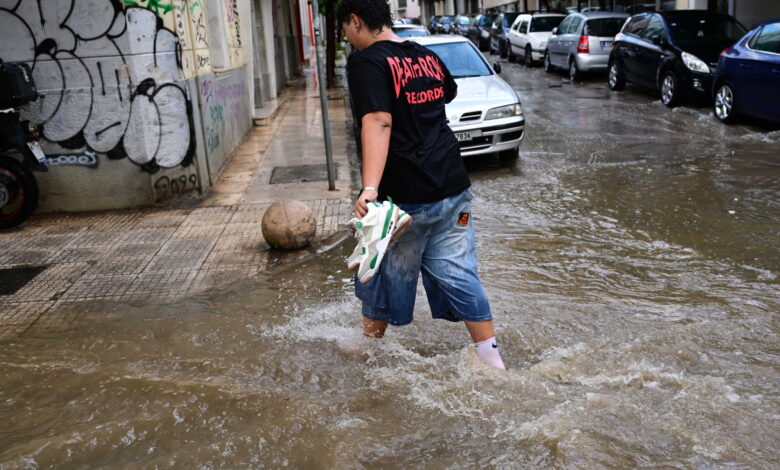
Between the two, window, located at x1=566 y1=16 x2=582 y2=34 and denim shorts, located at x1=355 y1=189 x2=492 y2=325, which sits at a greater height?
window, located at x1=566 y1=16 x2=582 y2=34

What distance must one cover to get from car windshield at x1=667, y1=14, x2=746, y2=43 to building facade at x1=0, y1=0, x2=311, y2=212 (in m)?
9.18

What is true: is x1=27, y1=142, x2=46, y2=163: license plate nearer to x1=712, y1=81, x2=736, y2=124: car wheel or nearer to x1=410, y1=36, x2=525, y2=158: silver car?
x1=410, y1=36, x2=525, y2=158: silver car

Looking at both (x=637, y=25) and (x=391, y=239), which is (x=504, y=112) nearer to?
(x=391, y=239)

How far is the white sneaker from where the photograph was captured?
3174 millimetres

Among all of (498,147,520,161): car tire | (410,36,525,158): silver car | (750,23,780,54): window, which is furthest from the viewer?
(750,23,780,54): window

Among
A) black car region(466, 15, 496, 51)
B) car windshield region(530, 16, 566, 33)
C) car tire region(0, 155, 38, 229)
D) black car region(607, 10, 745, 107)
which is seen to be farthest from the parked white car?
car tire region(0, 155, 38, 229)

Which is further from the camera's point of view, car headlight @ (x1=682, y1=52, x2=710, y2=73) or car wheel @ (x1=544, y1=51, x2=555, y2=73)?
car wheel @ (x1=544, y1=51, x2=555, y2=73)

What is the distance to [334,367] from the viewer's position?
13.0 ft

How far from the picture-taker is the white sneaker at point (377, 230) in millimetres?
3174

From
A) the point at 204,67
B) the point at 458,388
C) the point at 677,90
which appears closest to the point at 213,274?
the point at 458,388

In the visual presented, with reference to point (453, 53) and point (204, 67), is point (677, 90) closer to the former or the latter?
point (453, 53)

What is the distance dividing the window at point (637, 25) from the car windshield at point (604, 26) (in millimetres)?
2611

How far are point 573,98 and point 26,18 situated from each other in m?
11.3

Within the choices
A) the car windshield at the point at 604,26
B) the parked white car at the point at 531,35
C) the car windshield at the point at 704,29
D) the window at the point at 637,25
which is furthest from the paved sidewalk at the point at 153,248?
the parked white car at the point at 531,35
